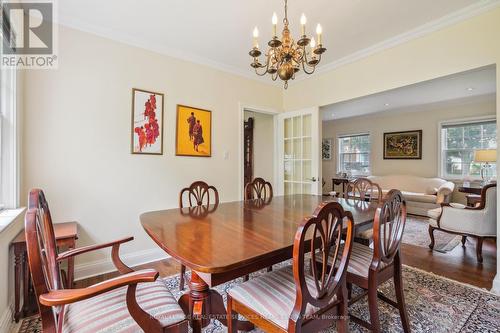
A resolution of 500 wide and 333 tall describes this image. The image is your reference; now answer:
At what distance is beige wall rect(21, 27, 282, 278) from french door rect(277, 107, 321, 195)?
1.53 meters

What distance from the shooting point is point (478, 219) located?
8.95 ft

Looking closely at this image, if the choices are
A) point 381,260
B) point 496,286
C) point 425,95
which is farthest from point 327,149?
point 381,260

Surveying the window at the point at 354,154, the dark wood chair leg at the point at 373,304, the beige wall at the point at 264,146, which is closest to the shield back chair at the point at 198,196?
the dark wood chair leg at the point at 373,304

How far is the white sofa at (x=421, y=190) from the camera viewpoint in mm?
4812

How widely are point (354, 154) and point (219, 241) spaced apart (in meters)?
7.06

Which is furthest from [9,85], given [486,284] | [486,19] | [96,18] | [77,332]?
[486,284]

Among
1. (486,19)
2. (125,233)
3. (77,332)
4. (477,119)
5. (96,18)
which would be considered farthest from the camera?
(477,119)

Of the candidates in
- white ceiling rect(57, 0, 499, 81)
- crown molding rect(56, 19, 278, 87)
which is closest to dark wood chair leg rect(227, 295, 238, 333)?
white ceiling rect(57, 0, 499, 81)

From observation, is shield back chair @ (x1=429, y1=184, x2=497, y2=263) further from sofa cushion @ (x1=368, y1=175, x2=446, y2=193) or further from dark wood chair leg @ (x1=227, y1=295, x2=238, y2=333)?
dark wood chair leg @ (x1=227, y1=295, x2=238, y2=333)

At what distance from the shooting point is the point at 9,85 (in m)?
1.88

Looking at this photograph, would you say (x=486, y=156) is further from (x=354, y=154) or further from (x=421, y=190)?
(x=354, y=154)

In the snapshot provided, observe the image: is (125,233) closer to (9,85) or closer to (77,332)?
(9,85)

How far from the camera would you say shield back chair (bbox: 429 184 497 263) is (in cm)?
267

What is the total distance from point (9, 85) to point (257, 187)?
2.46 metres
